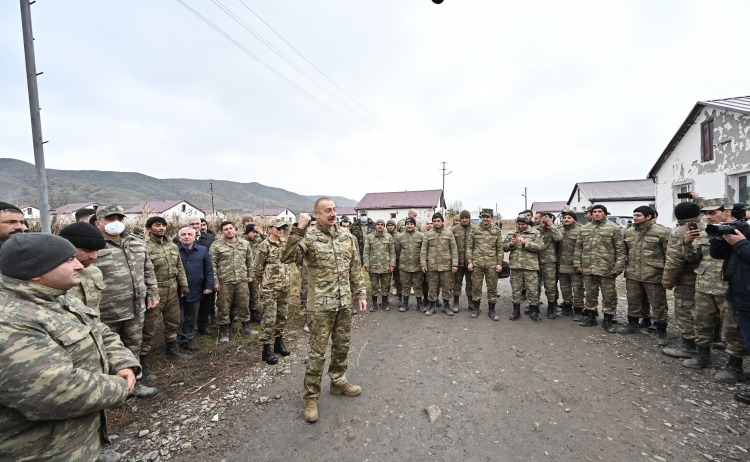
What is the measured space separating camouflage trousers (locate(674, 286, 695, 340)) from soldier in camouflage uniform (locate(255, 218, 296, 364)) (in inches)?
218

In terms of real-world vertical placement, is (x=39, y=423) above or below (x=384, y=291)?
above

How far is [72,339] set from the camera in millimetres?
1474

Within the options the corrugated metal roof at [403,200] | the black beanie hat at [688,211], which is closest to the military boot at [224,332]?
the black beanie hat at [688,211]

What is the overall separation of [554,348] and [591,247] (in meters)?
2.22

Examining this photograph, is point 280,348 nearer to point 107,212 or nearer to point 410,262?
point 107,212

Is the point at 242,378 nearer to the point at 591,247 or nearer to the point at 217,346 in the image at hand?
the point at 217,346

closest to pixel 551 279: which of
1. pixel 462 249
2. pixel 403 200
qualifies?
pixel 462 249

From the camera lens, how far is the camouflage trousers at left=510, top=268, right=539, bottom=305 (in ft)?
19.7

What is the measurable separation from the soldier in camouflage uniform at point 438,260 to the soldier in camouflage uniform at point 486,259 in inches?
17.0

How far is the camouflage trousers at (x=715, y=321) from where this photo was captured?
3.58 metres

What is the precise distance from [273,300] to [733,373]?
578 cm

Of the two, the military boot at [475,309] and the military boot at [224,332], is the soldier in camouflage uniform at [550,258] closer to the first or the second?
the military boot at [475,309]

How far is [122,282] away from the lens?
351cm

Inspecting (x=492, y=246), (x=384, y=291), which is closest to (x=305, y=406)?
(x=384, y=291)
